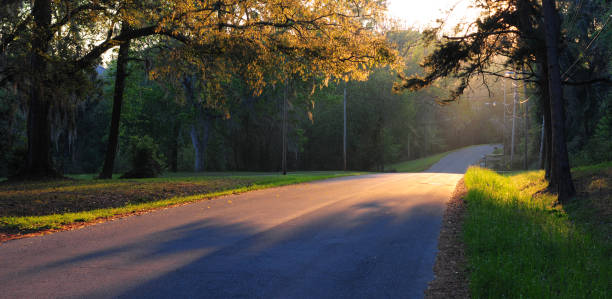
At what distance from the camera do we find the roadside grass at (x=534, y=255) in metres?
4.78

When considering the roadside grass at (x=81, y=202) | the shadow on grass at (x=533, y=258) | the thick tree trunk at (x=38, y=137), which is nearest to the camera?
the shadow on grass at (x=533, y=258)

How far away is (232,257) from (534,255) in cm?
432

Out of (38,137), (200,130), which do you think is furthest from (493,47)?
(200,130)

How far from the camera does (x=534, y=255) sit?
6.04 meters

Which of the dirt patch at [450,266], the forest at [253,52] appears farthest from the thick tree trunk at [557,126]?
the dirt patch at [450,266]

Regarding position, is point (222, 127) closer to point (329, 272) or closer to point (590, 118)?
point (590, 118)

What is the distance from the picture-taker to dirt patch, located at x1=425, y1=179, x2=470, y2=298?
505cm

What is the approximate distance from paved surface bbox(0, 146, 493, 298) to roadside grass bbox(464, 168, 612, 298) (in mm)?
752

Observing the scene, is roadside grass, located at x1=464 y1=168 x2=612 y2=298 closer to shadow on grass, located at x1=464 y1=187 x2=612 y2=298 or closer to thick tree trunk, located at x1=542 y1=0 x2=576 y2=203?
shadow on grass, located at x1=464 y1=187 x2=612 y2=298

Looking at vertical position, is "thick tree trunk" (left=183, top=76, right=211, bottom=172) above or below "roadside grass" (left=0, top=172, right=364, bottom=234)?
above

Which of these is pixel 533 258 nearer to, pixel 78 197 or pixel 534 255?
pixel 534 255

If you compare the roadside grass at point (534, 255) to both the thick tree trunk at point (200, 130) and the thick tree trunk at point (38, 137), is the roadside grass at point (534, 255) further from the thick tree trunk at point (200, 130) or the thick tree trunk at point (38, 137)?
the thick tree trunk at point (200, 130)

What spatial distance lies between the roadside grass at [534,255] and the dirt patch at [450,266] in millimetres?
144

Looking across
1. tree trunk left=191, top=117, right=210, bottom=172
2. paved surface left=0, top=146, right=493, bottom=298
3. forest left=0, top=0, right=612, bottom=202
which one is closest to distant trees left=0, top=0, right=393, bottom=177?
forest left=0, top=0, right=612, bottom=202
